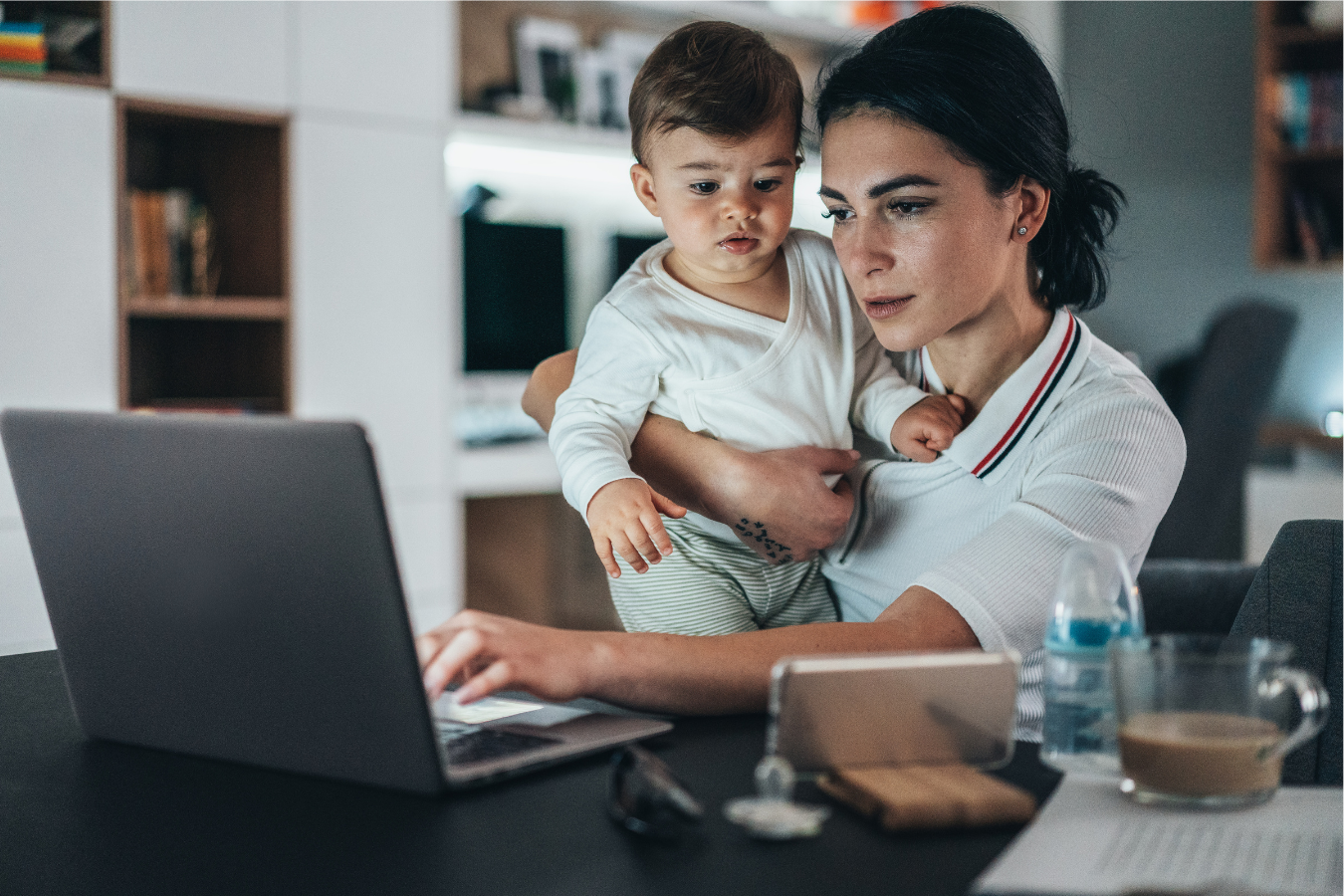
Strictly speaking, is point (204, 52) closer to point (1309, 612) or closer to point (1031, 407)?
point (1031, 407)

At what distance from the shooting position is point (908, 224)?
4.15ft

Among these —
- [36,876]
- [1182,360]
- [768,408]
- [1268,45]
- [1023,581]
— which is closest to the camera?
[36,876]

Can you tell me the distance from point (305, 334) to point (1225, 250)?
11.1 feet

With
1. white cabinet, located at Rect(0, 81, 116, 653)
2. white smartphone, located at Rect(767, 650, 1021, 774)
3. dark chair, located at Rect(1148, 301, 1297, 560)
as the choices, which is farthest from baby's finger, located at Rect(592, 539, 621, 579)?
white cabinet, located at Rect(0, 81, 116, 653)

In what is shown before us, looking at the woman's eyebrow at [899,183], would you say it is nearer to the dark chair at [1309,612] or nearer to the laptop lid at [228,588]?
the dark chair at [1309,612]

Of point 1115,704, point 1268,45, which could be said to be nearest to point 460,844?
point 1115,704

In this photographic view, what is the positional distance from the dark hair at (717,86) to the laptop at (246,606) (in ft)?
2.45

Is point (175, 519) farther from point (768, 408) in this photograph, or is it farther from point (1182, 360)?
point (1182, 360)

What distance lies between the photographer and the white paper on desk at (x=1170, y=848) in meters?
0.60

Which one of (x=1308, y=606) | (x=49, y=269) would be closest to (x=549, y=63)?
(x=49, y=269)

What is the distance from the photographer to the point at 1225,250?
4.67m

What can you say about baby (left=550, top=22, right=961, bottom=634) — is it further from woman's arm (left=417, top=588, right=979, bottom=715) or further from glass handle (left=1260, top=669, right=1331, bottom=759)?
glass handle (left=1260, top=669, right=1331, bottom=759)

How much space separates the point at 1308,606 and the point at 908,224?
0.53 metres

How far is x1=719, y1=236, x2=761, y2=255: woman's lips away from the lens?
1.44 metres
